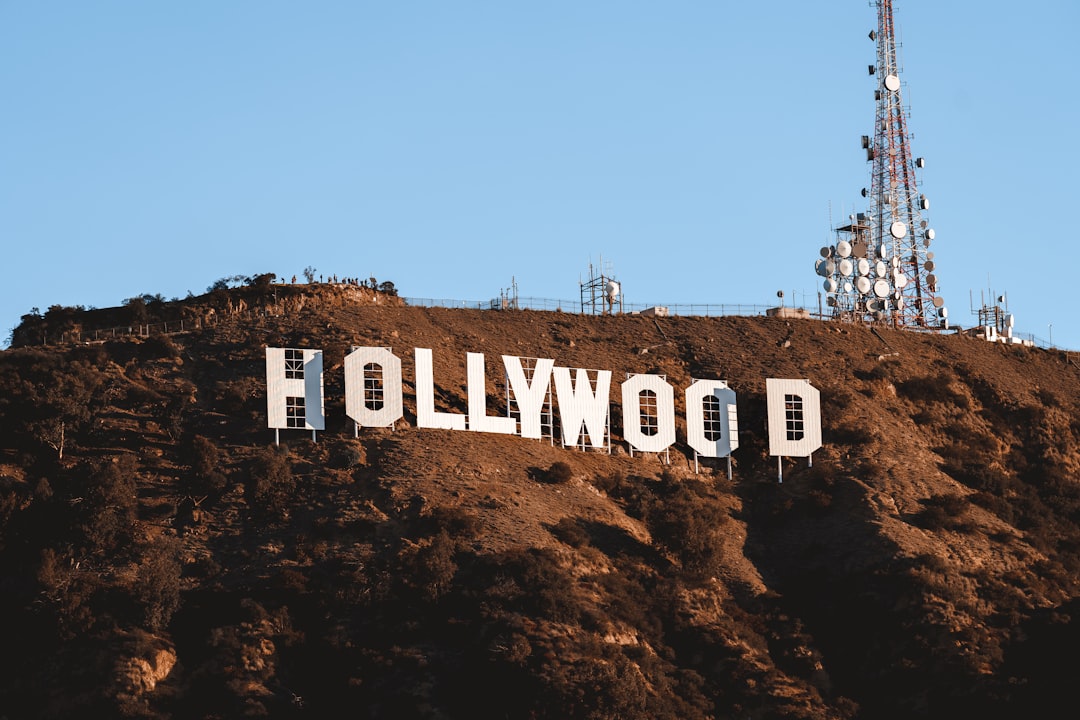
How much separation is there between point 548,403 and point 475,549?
17051 mm

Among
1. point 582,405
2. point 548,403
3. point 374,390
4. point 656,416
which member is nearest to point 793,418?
point 656,416

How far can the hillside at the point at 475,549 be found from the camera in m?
77.4

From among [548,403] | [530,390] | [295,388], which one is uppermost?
[295,388]

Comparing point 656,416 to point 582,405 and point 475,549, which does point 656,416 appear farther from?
point 475,549

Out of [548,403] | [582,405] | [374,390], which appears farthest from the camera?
[548,403]

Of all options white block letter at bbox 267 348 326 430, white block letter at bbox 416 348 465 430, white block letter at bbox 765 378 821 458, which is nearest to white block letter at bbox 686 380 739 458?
white block letter at bbox 765 378 821 458

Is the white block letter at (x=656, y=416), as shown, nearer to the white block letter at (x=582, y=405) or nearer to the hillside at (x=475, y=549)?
the white block letter at (x=582, y=405)

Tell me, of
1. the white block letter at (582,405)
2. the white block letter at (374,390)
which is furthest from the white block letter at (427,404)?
the white block letter at (582,405)

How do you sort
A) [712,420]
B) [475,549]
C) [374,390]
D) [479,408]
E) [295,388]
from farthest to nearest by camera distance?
[712,420] → [479,408] → [374,390] → [295,388] → [475,549]

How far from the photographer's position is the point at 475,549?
83500 mm

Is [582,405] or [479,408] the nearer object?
[479,408]

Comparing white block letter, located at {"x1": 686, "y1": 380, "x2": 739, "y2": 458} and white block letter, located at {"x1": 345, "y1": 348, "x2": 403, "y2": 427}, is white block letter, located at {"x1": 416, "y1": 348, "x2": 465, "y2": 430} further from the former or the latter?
white block letter, located at {"x1": 686, "y1": 380, "x2": 739, "y2": 458}

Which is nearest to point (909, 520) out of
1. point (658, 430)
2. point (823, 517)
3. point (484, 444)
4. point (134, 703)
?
point (823, 517)

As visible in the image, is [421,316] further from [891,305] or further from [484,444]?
[891,305]
